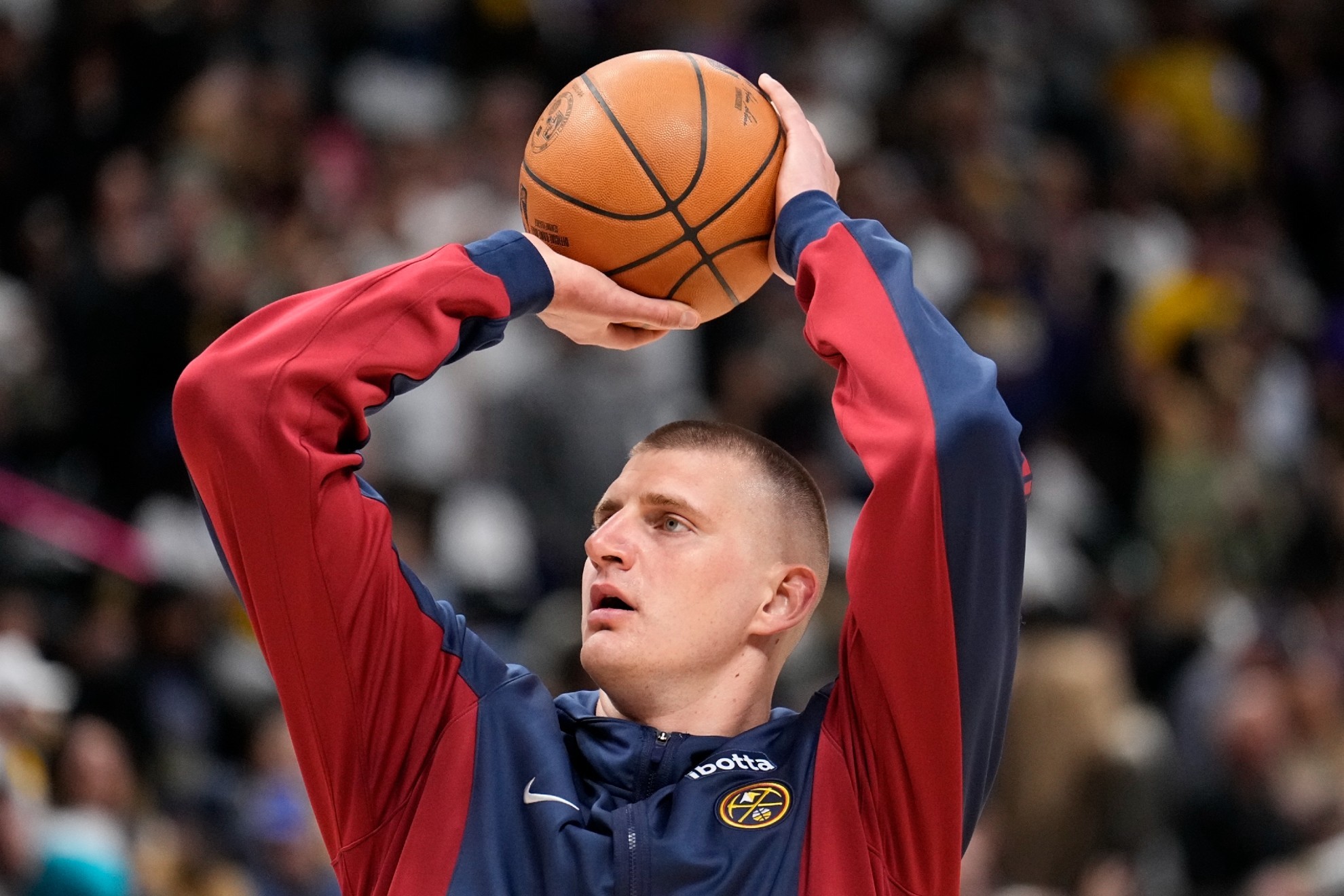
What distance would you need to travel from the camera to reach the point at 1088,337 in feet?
29.0

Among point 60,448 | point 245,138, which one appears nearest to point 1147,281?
point 245,138

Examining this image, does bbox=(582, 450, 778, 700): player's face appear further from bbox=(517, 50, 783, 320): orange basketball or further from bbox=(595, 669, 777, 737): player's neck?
bbox=(517, 50, 783, 320): orange basketball

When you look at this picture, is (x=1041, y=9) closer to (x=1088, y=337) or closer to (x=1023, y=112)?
(x=1023, y=112)

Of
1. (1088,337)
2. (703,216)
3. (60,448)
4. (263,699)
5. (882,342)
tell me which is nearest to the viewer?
(882,342)

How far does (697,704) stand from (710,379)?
531 centimetres

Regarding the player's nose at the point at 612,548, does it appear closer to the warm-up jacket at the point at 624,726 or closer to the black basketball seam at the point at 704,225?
the warm-up jacket at the point at 624,726

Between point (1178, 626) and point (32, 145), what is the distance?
531 cm

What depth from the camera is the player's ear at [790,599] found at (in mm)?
3129

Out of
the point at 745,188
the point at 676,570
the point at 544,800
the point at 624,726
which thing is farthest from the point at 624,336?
the point at 544,800

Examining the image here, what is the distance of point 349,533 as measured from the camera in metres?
2.87

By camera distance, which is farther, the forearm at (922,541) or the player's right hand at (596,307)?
the player's right hand at (596,307)

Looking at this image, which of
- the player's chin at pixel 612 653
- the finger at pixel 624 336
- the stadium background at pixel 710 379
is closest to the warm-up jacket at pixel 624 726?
the player's chin at pixel 612 653

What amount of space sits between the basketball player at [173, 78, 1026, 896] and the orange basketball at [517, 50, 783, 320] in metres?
0.07

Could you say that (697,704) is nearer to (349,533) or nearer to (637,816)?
(637,816)
